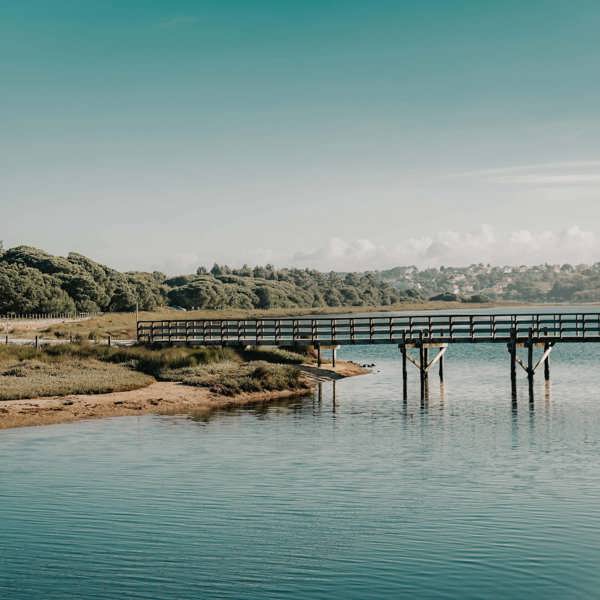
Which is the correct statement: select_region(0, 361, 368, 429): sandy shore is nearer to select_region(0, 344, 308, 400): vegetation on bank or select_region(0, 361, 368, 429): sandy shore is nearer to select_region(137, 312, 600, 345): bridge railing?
select_region(0, 344, 308, 400): vegetation on bank

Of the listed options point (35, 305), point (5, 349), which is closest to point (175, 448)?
point (5, 349)

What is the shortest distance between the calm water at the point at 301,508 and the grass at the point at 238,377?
8.70 metres

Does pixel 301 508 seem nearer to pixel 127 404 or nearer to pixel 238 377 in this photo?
pixel 127 404

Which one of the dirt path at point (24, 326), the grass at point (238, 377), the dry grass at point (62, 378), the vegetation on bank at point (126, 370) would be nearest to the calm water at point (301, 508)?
the dry grass at point (62, 378)

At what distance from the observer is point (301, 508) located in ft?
71.2

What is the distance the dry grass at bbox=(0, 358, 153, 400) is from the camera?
4247 cm

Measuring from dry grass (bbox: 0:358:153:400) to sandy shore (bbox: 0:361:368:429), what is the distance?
0.72 meters

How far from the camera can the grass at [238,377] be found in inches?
1871

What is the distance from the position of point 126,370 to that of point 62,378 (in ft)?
16.2

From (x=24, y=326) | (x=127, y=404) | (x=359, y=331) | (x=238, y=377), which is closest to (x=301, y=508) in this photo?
(x=127, y=404)

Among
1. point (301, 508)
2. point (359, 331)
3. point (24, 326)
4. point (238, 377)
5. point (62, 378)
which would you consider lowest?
point (301, 508)

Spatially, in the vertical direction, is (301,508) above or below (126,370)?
below

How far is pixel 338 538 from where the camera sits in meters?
19.1

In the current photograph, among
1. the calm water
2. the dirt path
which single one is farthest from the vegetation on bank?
the dirt path
